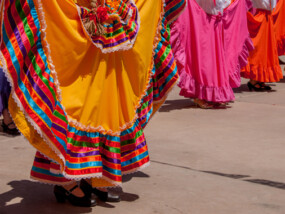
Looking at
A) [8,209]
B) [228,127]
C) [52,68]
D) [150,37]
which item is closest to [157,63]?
[150,37]

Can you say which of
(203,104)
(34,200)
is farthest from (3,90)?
(203,104)

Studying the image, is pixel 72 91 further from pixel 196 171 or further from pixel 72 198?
pixel 196 171

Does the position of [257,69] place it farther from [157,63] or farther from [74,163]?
[74,163]

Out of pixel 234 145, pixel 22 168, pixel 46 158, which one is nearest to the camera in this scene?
pixel 46 158

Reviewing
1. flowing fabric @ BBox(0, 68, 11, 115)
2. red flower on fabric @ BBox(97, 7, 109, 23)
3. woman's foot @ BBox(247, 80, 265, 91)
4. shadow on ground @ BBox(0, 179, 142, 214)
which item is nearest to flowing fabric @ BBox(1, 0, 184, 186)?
red flower on fabric @ BBox(97, 7, 109, 23)

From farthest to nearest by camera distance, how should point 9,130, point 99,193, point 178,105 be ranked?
point 178,105, point 9,130, point 99,193

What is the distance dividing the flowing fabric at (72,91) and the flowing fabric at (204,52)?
3398 mm

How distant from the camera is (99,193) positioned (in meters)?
4.30

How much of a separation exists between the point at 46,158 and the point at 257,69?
19.2 ft

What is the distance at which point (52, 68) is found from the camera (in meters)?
3.83

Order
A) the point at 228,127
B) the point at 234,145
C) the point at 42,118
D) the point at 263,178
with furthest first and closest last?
the point at 228,127
the point at 234,145
the point at 263,178
the point at 42,118

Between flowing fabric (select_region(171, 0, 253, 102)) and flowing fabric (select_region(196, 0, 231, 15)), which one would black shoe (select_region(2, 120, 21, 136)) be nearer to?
flowing fabric (select_region(171, 0, 253, 102))

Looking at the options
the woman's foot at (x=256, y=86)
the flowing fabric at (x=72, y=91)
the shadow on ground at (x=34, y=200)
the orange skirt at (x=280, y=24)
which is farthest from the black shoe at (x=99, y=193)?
the orange skirt at (x=280, y=24)

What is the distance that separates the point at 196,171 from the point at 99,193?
1.04 m
